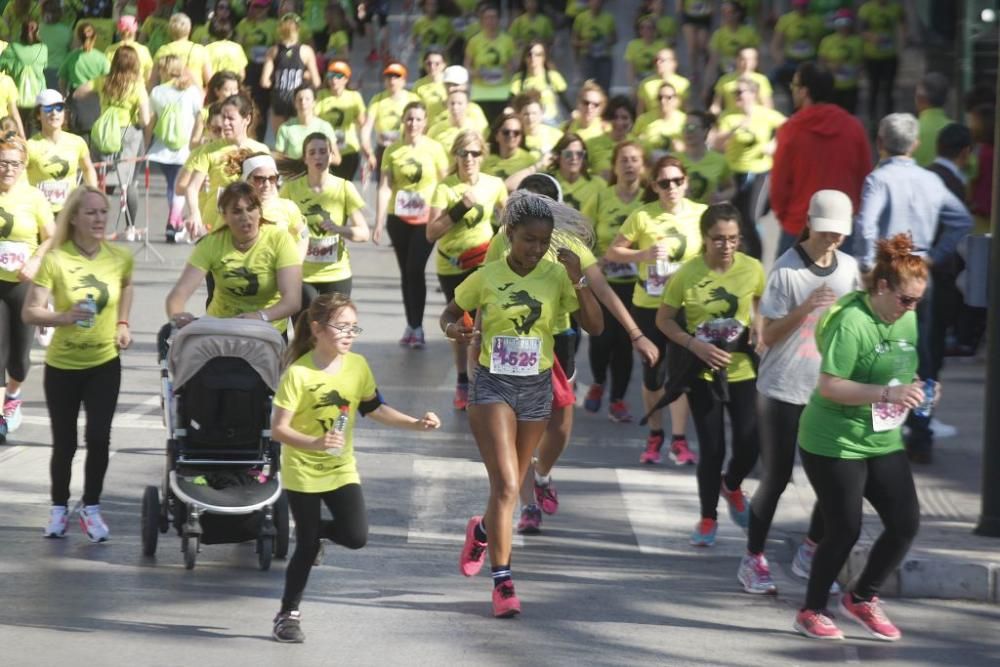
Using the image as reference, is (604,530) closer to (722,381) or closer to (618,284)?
(722,381)

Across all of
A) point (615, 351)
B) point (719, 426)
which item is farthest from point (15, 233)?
point (719, 426)

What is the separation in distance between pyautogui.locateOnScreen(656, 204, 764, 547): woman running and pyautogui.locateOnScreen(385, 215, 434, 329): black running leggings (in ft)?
16.5

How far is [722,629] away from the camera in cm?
816

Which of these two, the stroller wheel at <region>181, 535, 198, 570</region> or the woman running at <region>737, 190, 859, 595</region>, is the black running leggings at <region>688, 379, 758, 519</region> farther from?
the stroller wheel at <region>181, 535, 198, 570</region>

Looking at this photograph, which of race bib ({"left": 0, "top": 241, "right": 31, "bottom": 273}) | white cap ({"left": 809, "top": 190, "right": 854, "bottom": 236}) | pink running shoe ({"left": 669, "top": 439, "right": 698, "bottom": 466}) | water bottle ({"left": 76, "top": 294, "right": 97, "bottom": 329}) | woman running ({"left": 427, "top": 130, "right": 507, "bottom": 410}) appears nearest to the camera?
white cap ({"left": 809, "top": 190, "right": 854, "bottom": 236})

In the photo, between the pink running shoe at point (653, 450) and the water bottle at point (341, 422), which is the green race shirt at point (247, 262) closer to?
the water bottle at point (341, 422)

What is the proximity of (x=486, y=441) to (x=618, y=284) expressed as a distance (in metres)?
4.34

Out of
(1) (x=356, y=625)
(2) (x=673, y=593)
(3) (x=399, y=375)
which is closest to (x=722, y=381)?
(2) (x=673, y=593)

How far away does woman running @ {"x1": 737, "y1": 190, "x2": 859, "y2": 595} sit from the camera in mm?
8539

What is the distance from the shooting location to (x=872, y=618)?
317 inches

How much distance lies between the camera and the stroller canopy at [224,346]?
8.79 m

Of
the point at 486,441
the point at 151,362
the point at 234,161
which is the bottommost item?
the point at 151,362

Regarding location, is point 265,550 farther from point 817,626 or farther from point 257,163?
point 257,163

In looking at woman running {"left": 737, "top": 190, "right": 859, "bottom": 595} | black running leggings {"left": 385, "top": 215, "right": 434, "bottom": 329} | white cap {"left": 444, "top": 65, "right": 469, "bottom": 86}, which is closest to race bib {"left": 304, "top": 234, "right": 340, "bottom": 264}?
black running leggings {"left": 385, "top": 215, "right": 434, "bottom": 329}
